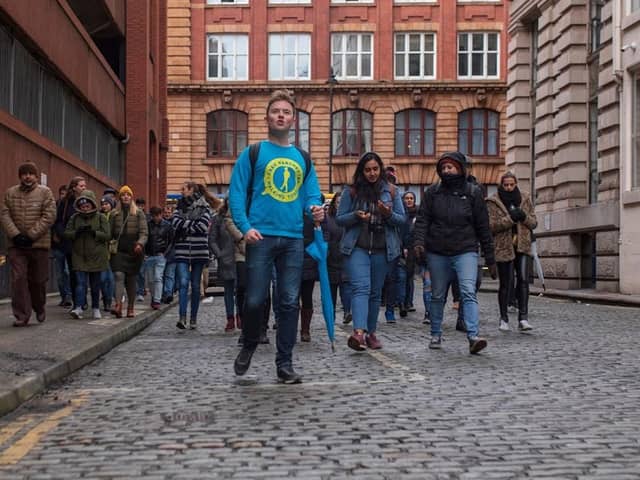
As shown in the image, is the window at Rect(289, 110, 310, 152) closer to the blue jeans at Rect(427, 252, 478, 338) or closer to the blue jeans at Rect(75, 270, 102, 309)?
the blue jeans at Rect(75, 270, 102, 309)

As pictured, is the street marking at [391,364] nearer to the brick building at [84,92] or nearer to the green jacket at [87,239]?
the green jacket at [87,239]

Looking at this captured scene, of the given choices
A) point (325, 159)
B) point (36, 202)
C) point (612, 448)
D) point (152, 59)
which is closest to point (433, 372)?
point (612, 448)

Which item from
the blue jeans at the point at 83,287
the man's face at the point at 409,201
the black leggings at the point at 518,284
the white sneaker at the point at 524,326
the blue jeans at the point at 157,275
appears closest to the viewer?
the white sneaker at the point at 524,326

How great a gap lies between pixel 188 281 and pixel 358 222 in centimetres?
461

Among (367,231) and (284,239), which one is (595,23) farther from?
(284,239)

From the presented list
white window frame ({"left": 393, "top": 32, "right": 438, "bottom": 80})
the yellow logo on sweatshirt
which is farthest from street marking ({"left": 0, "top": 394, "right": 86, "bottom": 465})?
white window frame ({"left": 393, "top": 32, "right": 438, "bottom": 80})

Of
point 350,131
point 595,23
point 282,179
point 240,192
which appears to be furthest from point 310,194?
point 350,131

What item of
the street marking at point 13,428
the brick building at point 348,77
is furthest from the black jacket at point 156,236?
the brick building at point 348,77

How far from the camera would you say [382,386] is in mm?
7324

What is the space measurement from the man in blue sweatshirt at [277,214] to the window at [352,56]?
4345 centimetres

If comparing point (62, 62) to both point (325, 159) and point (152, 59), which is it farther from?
point (325, 159)

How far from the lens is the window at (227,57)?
5047cm

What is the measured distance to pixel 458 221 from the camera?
9.69 m

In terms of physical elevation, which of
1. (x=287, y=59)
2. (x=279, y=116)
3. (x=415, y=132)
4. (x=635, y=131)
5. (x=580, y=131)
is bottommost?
(x=279, y=116)
